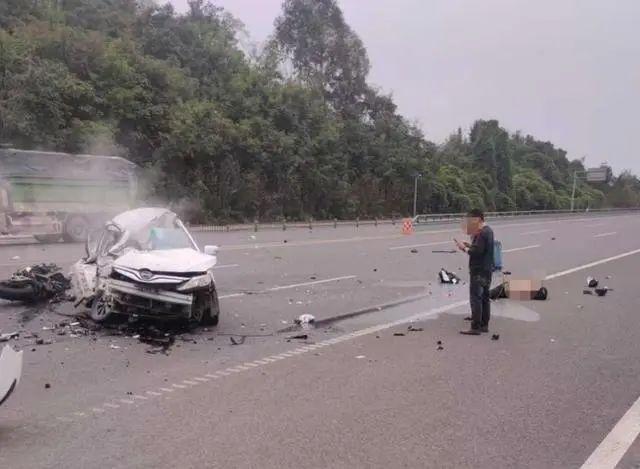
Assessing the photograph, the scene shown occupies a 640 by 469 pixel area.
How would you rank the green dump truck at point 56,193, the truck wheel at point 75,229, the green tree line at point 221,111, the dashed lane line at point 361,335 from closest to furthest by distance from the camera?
the dashed lane line at point 361,335, the green dump truck at point 56,193, the truck wheel at point 75,229, the green tree line at point 221,111

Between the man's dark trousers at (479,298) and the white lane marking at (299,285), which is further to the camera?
the white lane marking at (299,285)

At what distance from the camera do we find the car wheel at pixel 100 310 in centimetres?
806

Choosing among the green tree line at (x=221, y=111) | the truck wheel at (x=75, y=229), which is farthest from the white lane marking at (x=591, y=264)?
the green tree line at (x=221, y=111)

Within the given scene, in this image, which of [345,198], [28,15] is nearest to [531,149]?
[345,198]

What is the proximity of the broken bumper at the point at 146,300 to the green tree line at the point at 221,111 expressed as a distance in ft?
79.3

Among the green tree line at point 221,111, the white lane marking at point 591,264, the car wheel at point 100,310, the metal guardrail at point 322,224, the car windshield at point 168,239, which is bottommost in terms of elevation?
the white lane marking at point 591,264

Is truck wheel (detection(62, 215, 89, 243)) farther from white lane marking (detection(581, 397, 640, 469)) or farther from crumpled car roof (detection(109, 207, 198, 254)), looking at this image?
white lane marking (detection(581, 397, 640, 469))

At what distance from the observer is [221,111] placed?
42.3 m

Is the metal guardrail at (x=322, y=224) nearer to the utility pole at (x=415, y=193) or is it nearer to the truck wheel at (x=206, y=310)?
the utility pole at (x=415, y=193)

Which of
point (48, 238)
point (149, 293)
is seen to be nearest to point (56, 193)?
point (48, 238)

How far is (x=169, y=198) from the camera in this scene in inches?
1416

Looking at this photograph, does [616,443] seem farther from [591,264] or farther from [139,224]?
[591,264]

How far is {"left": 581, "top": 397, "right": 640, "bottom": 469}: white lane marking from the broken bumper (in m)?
4.77

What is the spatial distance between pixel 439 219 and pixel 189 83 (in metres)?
18.9
